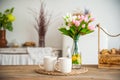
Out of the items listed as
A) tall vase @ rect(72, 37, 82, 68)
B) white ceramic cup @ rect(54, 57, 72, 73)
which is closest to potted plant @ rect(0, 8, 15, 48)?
tall vase @ rect(72, 37, 82, 68)

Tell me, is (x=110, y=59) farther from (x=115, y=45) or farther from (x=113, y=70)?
(x=115, y=45)

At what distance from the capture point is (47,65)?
2195 mm

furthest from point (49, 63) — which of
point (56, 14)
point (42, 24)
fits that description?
point (56, 14)

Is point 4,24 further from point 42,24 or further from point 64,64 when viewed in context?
point 64,64

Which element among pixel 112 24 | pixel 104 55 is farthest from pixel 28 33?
pixel 104 55

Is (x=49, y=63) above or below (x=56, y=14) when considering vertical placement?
below

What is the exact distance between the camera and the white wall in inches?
176

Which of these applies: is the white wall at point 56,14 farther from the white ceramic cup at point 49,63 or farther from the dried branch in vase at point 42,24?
the white ceramic cup at point 49,63

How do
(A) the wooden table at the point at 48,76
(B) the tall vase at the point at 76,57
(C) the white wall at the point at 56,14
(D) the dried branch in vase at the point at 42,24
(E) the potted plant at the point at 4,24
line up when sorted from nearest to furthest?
(A) the wooden table at the point at 48,76 → (B) the tall vase at the point at 76,57 → (E) the potted plant at the point at 4,24 → (D) the dried branch in vase at the point at 42,24 → (C) the white wall at the point at 56,14

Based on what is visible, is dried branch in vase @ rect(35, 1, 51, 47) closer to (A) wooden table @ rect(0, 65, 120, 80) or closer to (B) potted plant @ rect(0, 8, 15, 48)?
(B) potted plant @ rect(0, 8, 15, 48)

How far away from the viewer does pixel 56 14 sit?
4.48 metres

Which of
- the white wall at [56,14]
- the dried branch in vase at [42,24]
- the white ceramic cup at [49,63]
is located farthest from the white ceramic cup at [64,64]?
the white wall at [56,14]

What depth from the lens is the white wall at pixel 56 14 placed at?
14.7ft

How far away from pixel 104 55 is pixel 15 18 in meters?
2.37
